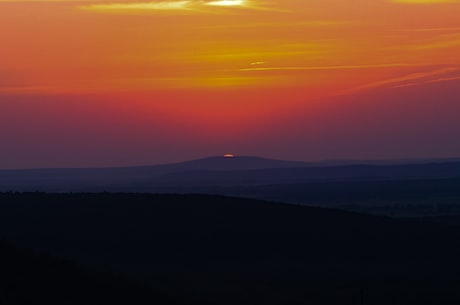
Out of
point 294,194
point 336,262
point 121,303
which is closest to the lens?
point 121,303

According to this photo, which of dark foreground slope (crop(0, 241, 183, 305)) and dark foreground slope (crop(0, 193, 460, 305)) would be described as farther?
dark foreground slope (crop(0, 193, 460, 305))

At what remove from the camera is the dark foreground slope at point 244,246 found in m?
48.0

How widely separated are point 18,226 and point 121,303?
33.4 m

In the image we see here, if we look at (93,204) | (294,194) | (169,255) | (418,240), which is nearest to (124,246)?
(169,255)

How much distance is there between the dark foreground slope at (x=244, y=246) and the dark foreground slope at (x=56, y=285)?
12762 millimetres

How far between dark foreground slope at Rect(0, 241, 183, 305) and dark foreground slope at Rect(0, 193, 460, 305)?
41.9 ft

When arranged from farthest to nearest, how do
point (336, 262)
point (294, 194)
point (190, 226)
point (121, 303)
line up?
point (294, 194)
point (190, 226)
point (336, 262)
point (121, 303)

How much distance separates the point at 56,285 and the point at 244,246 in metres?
33.8

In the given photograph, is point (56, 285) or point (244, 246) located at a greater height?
point (244, 246)

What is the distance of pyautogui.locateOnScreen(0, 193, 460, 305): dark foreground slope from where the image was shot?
48.0 meters

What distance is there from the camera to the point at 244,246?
6194 centimetres

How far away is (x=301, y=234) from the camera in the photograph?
65.1m

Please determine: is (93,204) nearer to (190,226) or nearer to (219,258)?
(190,226)

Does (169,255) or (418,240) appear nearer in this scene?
(169,255)
